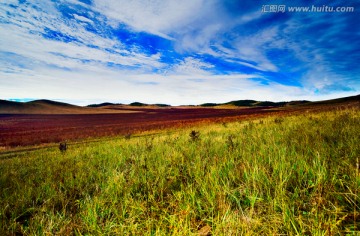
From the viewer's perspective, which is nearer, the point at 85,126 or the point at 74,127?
the point at 74,127

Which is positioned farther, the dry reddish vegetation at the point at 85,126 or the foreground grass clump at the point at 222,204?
the dry reddish vegetation at the point at 85,126

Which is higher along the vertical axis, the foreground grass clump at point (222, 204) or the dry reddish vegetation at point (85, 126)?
the foreground grass clump at point (222, 204)

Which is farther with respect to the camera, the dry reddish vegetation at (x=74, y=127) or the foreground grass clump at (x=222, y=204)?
the dry reddish vegetation at (x=74, y=127)

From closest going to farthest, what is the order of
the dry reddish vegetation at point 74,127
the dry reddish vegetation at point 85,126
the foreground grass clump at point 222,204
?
1. the foreground grass clump at point 222,204
2. the dry reddish vegetation at point 85,126
3. the dry reddish vegetation at point 74,127

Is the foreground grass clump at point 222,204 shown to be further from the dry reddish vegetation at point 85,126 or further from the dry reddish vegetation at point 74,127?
the dry reddish vegetation at point 74,127

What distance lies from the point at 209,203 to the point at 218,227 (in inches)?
23.0

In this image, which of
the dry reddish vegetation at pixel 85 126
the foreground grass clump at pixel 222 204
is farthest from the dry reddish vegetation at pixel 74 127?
the foreground grass clump at pixel 222 204

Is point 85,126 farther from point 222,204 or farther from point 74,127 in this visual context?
point 222,204

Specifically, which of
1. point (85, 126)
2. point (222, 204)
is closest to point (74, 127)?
point (85, 126)

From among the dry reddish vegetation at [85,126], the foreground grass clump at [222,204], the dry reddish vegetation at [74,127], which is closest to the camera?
the foreground grass clump at [222,204]

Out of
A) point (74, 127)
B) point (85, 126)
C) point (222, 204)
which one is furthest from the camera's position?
point (85, 126)

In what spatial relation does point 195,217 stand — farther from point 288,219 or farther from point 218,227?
point 288,219

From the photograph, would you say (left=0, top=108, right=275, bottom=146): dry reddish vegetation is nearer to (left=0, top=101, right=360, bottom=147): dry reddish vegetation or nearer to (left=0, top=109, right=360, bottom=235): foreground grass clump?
(left=0, top=101, right=360, bottom=147): dry reddish vegetation

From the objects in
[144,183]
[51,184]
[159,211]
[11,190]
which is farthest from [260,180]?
[11,190]
